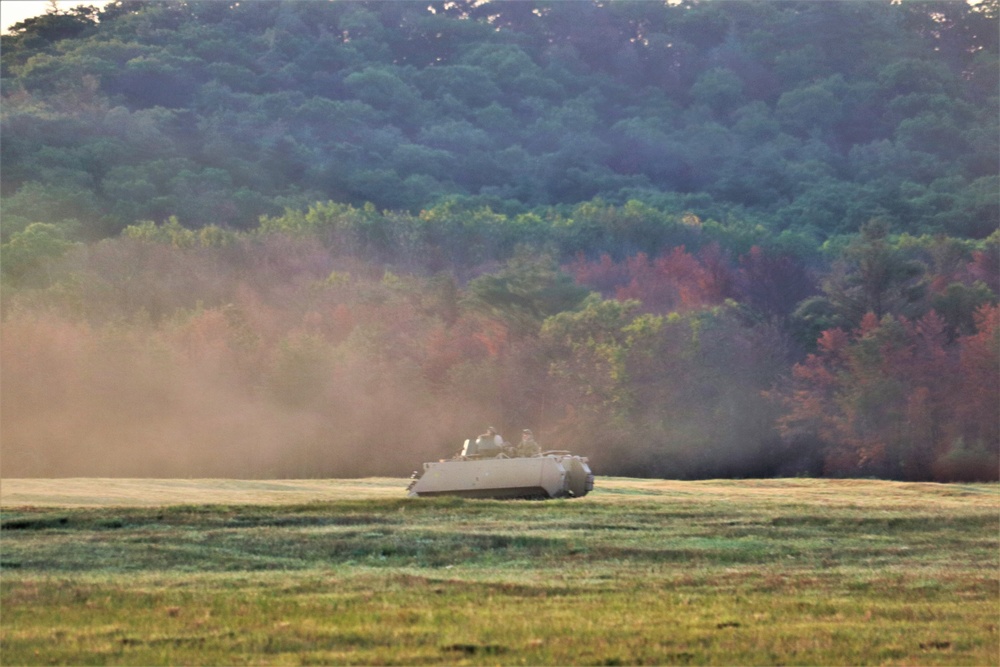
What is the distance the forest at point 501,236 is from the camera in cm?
5212

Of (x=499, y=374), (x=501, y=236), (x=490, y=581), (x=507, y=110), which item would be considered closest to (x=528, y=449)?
(x=490, y=581)

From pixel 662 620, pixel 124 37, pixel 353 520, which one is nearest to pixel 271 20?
pixel 124 37

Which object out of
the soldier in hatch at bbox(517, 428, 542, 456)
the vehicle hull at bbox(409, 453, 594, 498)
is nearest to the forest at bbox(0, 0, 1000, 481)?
the soldier in hatch at bbox(517, 428, 542, 456)

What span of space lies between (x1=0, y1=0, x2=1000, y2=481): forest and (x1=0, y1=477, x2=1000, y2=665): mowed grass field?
991 inches

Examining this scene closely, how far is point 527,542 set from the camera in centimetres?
1988

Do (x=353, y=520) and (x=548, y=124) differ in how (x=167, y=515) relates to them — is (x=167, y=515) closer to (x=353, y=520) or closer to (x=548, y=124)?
(x=353, y=520)

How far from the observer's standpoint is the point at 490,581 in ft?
52.4

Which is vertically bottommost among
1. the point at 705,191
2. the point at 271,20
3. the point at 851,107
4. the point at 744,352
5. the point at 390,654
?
the point at 390,654

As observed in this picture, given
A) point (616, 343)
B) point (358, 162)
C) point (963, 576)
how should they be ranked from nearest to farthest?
point (963, 576) < point (616, 343) < point (358, 162)

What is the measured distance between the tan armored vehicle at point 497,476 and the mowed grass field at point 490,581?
0.82 meters

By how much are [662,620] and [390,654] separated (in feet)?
9.54

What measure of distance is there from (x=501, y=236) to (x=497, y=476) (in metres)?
54.3

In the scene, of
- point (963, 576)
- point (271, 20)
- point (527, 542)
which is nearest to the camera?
point (963, 576)

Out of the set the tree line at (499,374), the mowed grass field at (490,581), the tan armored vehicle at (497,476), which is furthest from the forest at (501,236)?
the mowed grass field at (490,581)
